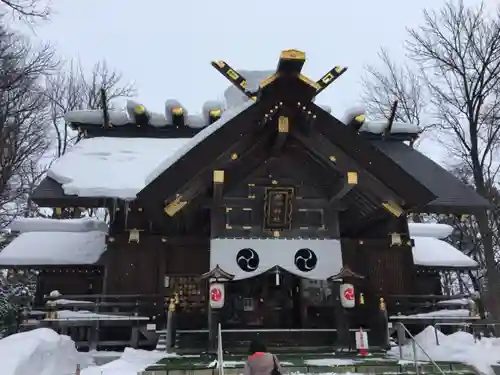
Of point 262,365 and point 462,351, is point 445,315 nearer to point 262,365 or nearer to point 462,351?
point 462,351

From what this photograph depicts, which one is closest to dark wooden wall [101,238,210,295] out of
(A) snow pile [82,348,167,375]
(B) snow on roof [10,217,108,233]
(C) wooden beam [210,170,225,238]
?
(C) wooden beam [210,170,225,238]

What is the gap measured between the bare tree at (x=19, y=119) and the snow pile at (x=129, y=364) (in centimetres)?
686

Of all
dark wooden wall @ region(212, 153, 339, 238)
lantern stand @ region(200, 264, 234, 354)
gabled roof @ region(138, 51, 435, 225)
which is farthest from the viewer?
dark wooden wall @ region(212, 153, 339, 238)

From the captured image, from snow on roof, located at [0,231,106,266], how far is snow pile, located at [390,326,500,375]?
8.31 metres

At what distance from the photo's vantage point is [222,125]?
9.93 meters

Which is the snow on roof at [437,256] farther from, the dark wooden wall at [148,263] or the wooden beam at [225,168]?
the dark wooden wall at [148,263]

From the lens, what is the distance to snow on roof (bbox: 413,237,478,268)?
1373 cm

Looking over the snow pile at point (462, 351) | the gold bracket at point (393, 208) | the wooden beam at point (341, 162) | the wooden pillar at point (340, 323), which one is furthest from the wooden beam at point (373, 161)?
the snow pile at point (462, 351)

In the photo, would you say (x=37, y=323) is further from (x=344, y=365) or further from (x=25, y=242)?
(x=344, y=365)

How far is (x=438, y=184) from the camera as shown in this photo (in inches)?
509

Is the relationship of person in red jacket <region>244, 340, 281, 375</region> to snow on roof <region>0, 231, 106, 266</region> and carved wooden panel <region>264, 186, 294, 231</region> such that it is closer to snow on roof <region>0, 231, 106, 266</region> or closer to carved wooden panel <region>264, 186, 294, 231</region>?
carved wooden panel <region>264, 186, 294, 231</region>

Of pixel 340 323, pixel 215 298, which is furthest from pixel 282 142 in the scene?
pixel 340 323

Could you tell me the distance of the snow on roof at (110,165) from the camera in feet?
36.1

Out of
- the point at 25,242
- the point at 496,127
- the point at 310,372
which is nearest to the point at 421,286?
the point at 496,127
